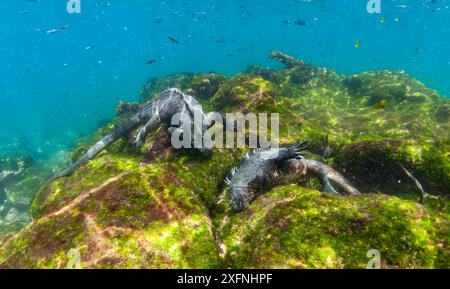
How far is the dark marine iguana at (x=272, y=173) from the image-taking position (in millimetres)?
5172

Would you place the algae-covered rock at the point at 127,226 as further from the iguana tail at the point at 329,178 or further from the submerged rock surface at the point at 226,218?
the iguana tail at the point at 329,178

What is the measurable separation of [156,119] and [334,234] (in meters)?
6.27

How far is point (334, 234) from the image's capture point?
376 cm

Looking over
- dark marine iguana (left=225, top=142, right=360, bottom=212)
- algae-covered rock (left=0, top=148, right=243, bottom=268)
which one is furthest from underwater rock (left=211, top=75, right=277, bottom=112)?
algae-covered rock (left=0, top=148, right=243, bottom=268)

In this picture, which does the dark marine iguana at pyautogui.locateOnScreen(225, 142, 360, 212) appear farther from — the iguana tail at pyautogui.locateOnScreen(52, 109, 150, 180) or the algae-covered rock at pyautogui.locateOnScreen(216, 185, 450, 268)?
the iguana tail at pyautogui.locateOnScreen(52, 109, 150, 180)

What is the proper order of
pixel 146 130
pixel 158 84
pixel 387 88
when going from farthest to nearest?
1. pixel 158 84
2. pixel 387 88
3. pixel 146 130

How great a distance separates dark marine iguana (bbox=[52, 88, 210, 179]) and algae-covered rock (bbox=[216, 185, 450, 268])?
327 centimetres

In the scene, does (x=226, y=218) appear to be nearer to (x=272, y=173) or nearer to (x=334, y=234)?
(x=272, y=173)

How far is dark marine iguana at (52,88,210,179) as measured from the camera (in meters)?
7.82

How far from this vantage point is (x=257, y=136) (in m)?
7.89

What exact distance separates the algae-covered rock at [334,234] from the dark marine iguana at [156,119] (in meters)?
3.27

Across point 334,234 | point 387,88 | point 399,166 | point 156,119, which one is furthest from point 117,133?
point 387,88
